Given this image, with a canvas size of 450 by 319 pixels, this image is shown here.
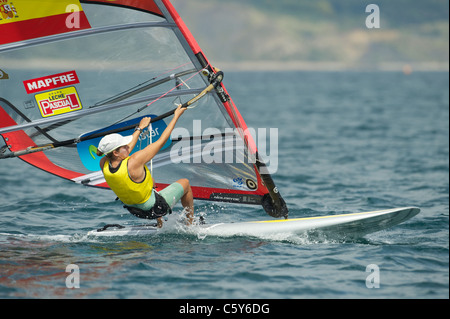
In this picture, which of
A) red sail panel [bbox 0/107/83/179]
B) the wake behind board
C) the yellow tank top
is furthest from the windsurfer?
red sail panel [bbox 0/107/83/179]

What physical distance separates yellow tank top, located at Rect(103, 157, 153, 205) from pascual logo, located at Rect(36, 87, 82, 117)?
1.06 meters

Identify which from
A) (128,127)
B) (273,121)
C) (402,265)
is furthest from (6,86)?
(273,121)

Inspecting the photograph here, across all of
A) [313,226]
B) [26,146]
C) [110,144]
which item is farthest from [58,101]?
→ [313,226]

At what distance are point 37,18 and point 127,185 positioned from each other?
2.26m

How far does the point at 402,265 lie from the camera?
21.8ft

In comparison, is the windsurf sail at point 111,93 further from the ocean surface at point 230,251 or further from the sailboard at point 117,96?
the ocean surface at point 230,251

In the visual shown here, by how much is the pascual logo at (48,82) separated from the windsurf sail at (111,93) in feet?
0.04

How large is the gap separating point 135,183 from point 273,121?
69.6 ft

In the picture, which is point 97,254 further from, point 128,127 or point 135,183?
point 128,127

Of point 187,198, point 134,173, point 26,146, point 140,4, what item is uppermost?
point 140,4

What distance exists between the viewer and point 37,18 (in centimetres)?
702

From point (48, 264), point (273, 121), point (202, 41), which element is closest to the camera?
point (48, 264)

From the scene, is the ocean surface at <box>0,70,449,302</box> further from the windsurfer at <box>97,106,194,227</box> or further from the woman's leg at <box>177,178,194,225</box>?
the windsurfer at <box>97,106,194,227</box>

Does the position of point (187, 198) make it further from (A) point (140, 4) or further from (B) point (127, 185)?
(A) point (140, 4)
